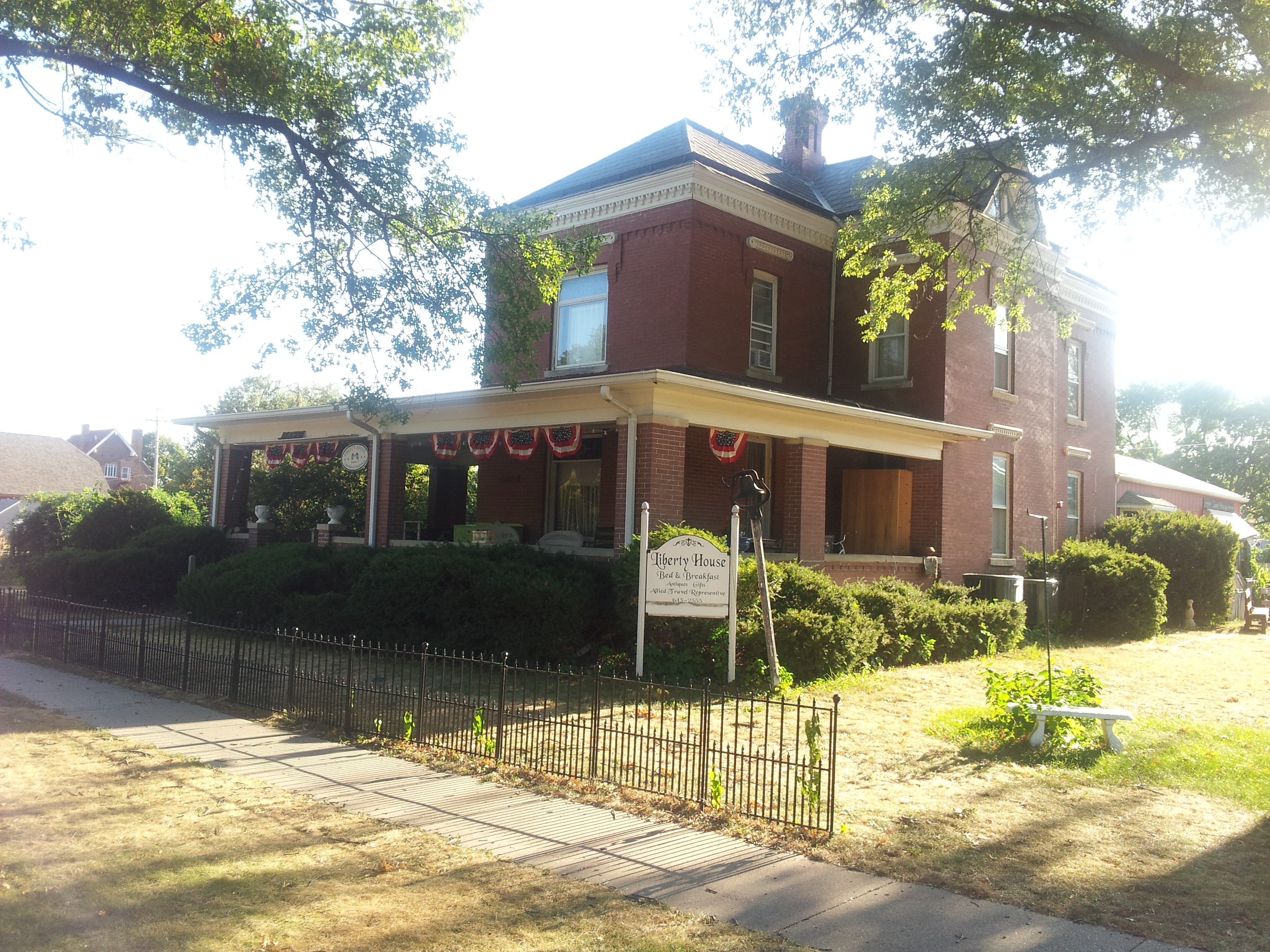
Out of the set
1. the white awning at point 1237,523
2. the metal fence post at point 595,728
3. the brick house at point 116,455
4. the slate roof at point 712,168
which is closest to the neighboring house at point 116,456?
the brick house at point 116,455

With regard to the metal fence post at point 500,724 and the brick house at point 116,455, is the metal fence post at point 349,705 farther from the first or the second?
the brick house at point 116,455

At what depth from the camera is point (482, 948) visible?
15.3ft

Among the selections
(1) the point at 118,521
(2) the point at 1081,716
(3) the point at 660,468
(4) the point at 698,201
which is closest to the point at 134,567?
(1) the point at 118,521

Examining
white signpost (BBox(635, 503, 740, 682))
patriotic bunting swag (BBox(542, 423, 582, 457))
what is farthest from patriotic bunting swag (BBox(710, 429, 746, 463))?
white signpost (BBox(635, 503, 740, 682))

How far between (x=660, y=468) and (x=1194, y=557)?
15599 mm

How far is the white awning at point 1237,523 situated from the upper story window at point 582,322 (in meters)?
19.5

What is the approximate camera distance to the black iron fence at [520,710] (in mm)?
7438

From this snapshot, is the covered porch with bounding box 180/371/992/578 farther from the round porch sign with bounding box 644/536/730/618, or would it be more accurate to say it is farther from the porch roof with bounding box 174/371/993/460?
the round porch sign with bounding box 644/536/730/618

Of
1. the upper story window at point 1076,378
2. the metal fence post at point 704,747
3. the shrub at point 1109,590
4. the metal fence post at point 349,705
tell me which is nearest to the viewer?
the metal fence post at point 704,747

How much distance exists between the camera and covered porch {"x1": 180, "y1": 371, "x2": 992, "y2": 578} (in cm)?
1418

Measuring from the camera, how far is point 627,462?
46.5ft

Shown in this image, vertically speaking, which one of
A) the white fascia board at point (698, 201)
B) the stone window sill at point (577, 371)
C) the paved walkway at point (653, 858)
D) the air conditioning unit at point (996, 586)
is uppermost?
the white fascia board at point (698, 201)

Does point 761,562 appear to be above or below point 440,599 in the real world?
above

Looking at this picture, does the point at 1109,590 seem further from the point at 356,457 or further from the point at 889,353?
the point at 356,457
